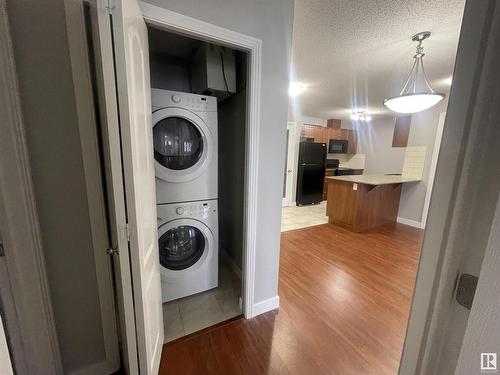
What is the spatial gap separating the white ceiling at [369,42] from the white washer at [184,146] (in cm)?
114

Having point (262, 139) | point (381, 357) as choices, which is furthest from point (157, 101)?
point (381, 357)

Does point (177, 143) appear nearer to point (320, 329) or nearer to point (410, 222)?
point (320, 329)

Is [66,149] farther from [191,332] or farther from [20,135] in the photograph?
[191,332]

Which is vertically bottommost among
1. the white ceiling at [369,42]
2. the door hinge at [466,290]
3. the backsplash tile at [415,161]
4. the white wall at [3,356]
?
the white wall at [3,356]

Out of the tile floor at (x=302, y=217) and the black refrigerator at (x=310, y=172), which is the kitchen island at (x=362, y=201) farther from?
the black refrigerator at (x=310, y=172)

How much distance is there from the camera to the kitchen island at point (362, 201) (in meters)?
3.54

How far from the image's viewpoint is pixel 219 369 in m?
1.26

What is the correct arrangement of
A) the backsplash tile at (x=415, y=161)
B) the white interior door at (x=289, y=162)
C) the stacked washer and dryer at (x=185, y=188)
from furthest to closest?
the white interior door at (x=289, y=162), the backsplash tile at (x=415, y=161), the stacked washer and dryer at (x=185, y=188)

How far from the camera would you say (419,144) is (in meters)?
3.91

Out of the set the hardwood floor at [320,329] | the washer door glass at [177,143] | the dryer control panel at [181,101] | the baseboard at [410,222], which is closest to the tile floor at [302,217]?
the hardwood floor at [320,329]

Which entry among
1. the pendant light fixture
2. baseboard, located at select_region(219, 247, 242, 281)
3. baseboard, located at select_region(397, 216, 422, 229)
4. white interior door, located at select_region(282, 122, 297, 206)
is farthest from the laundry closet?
baseboard, located at select_region(397, 216, 422, 229)

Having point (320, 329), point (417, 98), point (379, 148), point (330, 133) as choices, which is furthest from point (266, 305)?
point (379, 148)

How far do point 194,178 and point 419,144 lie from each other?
4.40 metres

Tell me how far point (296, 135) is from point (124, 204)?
4.72 meters
